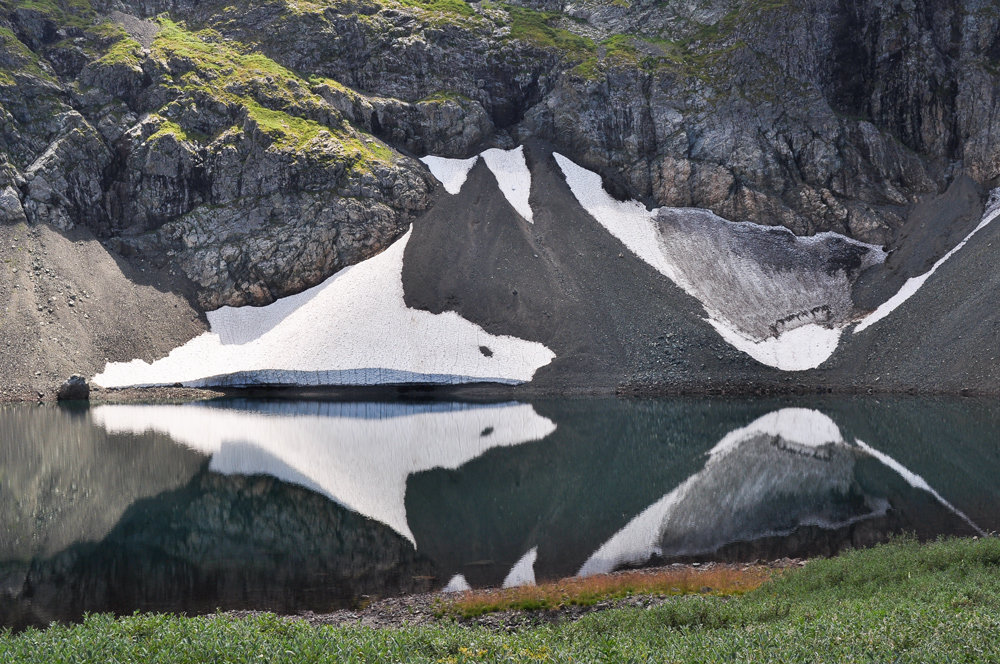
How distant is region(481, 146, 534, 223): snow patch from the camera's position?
8338 centimetres

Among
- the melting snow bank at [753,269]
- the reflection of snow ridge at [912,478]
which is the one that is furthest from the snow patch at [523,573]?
the melting snow bank at [753,269]

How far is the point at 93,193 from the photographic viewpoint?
79.4 meters

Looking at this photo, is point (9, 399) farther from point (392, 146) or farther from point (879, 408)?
point (879, 408)

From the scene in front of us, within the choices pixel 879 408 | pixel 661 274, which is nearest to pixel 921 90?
pixel 661 274

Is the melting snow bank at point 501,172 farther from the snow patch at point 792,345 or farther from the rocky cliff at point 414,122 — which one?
the snow patch at point 792,345

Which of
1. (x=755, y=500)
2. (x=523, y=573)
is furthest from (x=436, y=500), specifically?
(x=755, y=500)

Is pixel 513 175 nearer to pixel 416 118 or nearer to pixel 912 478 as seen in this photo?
pixel 416 118

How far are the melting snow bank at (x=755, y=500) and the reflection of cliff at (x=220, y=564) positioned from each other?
6.82m

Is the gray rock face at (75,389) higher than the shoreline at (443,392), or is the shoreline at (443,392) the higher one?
the gray rock face at (75,389)

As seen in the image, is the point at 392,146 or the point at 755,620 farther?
the point at 392,146

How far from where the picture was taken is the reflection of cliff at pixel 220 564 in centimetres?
1778

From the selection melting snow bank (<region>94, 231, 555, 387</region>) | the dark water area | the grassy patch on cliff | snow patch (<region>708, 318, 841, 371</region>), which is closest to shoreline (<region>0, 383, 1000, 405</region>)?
melting snow bank (<region>94, 231, 555, 387</region>)

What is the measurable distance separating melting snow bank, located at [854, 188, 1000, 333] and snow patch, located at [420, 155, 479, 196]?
48.4 meters

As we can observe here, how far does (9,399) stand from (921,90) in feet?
343
